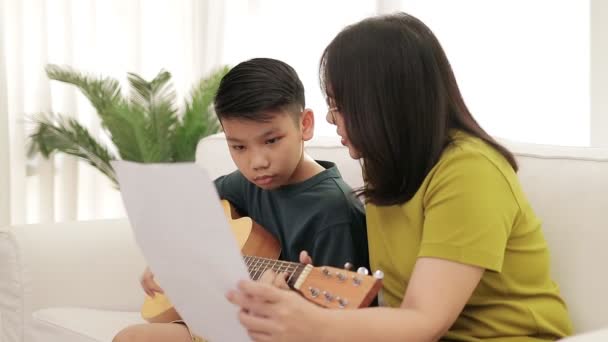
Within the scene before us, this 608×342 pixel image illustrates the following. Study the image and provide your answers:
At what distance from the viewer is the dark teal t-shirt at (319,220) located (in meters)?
1.82

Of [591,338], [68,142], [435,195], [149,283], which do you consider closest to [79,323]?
[149,283]

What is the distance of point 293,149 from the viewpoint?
6.19 ft

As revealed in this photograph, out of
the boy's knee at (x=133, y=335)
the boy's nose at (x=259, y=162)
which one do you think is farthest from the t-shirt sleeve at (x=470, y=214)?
the boy's knee at (x=133, y=335)

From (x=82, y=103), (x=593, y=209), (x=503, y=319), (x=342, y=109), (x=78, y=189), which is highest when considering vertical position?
(x=342, y=109)

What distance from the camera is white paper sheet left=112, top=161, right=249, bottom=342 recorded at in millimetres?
1133

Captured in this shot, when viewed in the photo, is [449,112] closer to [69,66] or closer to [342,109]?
[342,109]

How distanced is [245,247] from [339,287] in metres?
0.56

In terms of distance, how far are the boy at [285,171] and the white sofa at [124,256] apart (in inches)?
11.4

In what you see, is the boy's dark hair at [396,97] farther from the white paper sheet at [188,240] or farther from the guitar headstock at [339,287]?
the white paper sheet at [188,240]

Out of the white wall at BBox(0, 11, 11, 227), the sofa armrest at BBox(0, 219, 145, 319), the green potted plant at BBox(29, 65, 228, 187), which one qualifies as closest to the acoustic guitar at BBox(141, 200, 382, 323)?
the sofa armrest at BBox(0, 219, 145, 319)

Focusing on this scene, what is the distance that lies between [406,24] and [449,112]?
180 mm

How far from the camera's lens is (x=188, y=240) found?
1173mm

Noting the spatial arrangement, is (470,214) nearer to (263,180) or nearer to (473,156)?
(473,156)

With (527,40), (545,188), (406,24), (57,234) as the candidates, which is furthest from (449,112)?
(527,40)
